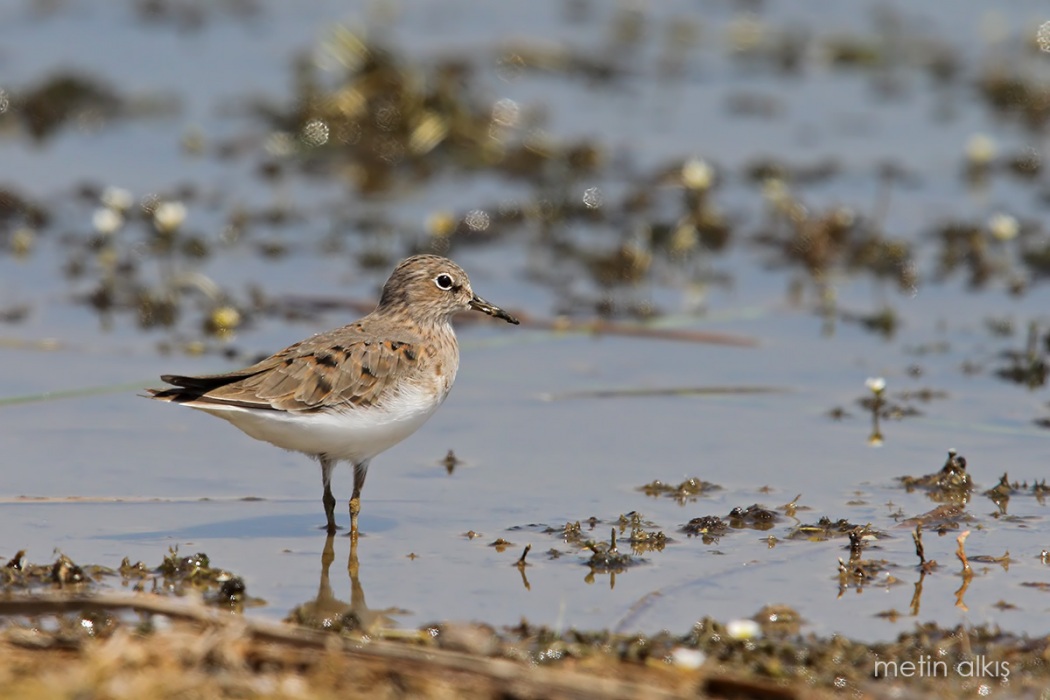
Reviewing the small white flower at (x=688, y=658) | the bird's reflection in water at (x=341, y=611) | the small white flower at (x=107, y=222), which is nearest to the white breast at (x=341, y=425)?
the bird's reflection in water at (x=341, y=611)

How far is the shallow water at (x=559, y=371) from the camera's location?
707 cm

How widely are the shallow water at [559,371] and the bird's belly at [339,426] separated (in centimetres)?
38

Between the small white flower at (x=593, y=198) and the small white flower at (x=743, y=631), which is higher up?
the small white flower at (x=593, y=198)

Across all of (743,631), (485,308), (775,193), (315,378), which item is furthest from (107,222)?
(743,631)

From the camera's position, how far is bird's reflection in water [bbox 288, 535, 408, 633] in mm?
6152

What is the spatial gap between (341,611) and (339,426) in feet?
4.10

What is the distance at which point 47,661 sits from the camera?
5.32 meters

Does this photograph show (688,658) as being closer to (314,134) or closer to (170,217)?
(170,217)

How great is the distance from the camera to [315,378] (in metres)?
7.73

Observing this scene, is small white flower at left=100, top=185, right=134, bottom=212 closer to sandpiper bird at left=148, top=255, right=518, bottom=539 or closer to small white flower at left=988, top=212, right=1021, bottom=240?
sandpiper bird at left=148, top=255, right=518, bottom=539

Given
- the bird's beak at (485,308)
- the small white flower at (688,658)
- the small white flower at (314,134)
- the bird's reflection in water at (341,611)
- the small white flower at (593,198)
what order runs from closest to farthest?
the small white flower at (688,658), the bird's reflection in water at (341,611), the bird's beak at (485,308), the small white flower at (593,198), the small white flower at (314,134)

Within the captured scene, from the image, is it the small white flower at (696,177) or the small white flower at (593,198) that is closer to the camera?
the small white flower at (696,177)

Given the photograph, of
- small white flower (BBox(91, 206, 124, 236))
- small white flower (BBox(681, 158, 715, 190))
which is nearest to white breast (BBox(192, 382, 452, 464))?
small white flower (BBox(91, 206, 124, 236))

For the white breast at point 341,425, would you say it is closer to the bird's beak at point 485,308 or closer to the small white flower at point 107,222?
the bird's beak at point 485,308
